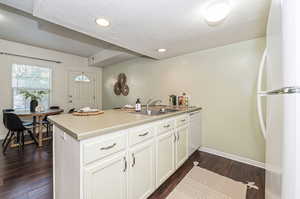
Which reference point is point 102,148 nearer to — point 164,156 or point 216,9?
point 164,156

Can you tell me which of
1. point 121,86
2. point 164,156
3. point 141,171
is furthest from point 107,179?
point 121,86

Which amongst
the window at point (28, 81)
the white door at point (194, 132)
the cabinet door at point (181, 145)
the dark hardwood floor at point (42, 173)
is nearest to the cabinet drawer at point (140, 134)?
the cabinet door at point (181, 145)

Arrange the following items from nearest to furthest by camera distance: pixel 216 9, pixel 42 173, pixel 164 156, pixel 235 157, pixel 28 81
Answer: pixel 216 9, pixel 164 156, pixel 42 173, pixel 235 157, pixel 28 81

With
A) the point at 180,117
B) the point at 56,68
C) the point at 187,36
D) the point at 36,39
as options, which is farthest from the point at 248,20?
the point at 56,68

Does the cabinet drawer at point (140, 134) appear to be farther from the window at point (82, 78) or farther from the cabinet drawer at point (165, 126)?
the window at point (82, 78)

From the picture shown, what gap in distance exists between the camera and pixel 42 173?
1.84m

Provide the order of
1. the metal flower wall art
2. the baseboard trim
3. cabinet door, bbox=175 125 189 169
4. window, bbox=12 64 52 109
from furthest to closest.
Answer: the metal flower wall art → window, bbox=12 64 52 109 → the baseboard trim → cabinet door, bbox=175 125 189 169

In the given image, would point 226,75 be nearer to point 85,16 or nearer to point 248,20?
point 248,20

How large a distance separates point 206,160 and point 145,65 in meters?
2.84

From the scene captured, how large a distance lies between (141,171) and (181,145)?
0.87 metres

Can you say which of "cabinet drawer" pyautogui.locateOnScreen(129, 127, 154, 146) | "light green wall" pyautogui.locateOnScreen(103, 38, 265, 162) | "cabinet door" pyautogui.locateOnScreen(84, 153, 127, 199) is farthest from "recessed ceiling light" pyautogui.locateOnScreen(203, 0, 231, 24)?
"cabinet door" pyautogui.locateOnScreen(84, 153, 127, 199)

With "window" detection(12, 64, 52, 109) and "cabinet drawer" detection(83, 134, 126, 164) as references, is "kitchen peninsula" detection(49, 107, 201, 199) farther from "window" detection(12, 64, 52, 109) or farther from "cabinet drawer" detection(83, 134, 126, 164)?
"window" detection(12, 64, 52, 109)

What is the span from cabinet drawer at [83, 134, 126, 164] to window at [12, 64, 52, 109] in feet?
13.2

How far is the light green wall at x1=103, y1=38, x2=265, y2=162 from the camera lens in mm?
2135
